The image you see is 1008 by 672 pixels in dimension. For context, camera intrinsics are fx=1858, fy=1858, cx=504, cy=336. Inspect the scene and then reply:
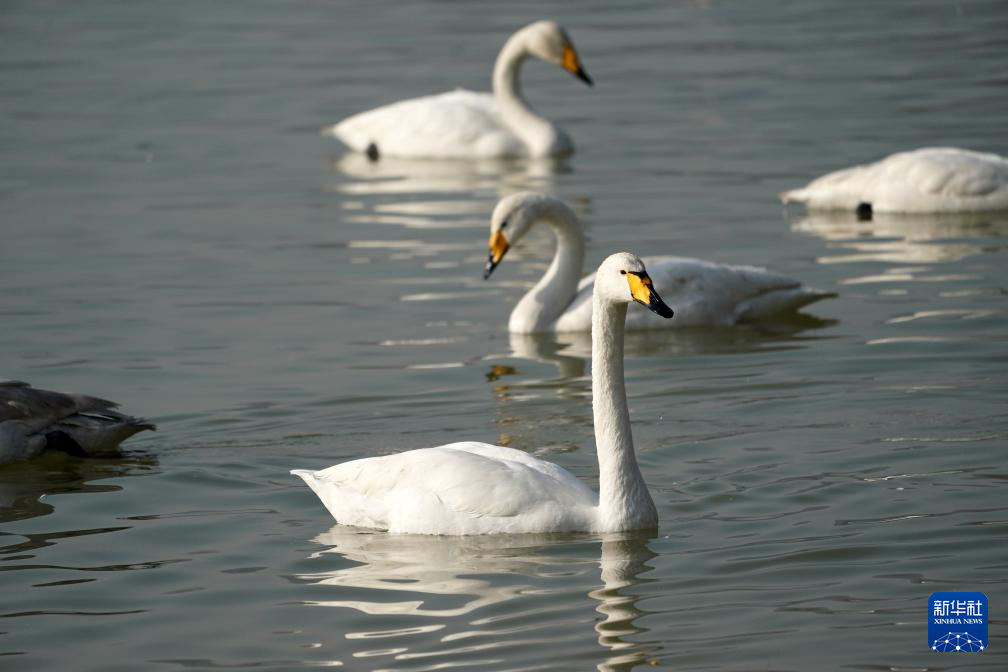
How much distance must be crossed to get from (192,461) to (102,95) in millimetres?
15614

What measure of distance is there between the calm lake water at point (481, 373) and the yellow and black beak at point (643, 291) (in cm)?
108

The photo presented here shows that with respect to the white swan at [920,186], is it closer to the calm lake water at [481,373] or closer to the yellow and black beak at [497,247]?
the calm lake water at [481,373]

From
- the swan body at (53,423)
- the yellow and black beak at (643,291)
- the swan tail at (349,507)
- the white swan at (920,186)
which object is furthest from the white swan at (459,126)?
the yellow and black beak at (643,291)

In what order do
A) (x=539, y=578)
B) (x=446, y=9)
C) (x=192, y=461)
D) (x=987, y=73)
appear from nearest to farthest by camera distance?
(x=539, y=578)
(x=192, y=461)
(x=987, y=73)
(x=446, y=9)

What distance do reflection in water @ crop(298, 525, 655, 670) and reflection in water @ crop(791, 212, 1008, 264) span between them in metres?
7.07

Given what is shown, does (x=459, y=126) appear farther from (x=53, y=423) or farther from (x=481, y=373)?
(x=53, y=423)

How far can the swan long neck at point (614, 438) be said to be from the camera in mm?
8047

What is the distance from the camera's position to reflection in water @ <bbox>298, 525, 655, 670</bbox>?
22.9 ft

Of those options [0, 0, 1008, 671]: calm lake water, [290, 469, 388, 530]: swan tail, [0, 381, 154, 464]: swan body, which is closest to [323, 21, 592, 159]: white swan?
[0, 0, 1008, 671]: calm lake water

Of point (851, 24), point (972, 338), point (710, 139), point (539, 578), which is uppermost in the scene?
point (851, 24)

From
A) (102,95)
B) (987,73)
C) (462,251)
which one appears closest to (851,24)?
(987,73)

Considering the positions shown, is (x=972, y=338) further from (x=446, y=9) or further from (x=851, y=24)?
(x=446, y=9)

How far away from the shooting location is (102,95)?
80.1ft

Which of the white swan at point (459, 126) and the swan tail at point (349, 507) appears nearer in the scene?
the swan tail at point (349, 507)
